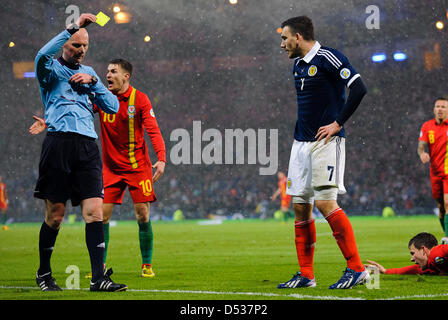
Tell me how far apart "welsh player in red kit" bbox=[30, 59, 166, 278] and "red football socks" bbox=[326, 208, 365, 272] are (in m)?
2.17

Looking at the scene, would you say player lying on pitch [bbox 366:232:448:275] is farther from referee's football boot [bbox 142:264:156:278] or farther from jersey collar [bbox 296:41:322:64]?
referee's football boot [bbox 142:264:156:278]

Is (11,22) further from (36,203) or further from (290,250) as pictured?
(290,250)

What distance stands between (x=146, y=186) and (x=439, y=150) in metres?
4.45

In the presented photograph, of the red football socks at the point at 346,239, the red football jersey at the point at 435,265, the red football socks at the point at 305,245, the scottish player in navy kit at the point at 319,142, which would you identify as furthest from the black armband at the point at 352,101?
the red football jersey at the point at 435,265

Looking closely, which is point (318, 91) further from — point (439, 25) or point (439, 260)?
point (439, 25)

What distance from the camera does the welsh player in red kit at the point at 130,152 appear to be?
19.8 feet

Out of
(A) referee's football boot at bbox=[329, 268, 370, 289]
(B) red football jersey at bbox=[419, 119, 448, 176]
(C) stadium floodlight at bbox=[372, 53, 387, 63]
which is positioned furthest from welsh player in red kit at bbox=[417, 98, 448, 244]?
(C) stadium floodlight at bbox=[372, 53, 387, 63]

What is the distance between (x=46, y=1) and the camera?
2528cm

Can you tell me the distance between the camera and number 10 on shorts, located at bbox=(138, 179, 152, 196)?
19.8 ft

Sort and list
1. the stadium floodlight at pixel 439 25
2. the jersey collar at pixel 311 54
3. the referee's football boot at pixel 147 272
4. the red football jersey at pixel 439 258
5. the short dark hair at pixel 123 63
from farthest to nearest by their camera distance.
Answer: the stadium floodlight at pixel 439 25
the short dark hair at pixel 123 63
the referee's football boot at pixel 147 272
the red football jersey at pixel 439 258
the jersey collar at pixel 311 54

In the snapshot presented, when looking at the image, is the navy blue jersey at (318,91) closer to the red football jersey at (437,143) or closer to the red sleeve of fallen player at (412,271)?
the red sleeve of fallen player at (412,271)

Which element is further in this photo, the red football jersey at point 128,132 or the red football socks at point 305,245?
the red football jersey at point 128,132

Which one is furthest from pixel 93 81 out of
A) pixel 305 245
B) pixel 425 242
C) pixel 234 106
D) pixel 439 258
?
pixel 234 106

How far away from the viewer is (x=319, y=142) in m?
4.51
